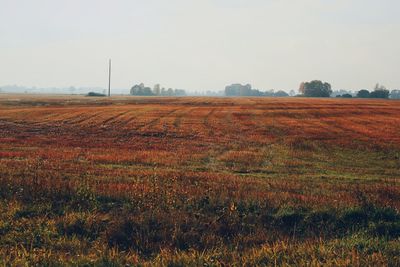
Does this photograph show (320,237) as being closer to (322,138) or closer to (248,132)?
(322,138)

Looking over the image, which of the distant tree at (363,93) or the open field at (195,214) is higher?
the distant tree at (363,93)

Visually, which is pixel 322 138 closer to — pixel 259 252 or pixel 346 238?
pixel 346 238

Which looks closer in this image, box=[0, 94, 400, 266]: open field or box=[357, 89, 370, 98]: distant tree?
box=[0, 94, 400, 266]: open field

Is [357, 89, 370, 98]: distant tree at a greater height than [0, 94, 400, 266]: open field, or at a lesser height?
greater

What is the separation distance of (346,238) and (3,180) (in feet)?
37.2

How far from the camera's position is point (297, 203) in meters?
11.5

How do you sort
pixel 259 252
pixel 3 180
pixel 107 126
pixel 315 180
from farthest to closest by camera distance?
pixel 107 126 → pixel 315 180 → pixel 3 180 → pixel 259 252

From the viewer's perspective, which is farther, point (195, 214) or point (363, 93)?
point (363, 93)

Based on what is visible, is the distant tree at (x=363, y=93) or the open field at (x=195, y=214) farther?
the distant tree at (x=363, y=93)

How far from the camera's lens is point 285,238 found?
921cm

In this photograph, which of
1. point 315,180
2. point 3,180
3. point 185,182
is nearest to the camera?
point 3,180

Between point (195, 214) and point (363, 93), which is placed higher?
point (363, 93)

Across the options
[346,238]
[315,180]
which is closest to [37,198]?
[346,238]

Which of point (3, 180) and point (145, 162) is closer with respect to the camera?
point (3, 180)
